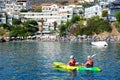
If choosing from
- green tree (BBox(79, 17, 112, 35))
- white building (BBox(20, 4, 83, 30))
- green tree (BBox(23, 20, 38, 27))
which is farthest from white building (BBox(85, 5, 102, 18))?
green tree (BBox(23, 20, 38, 27))

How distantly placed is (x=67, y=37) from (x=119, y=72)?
3037 inches

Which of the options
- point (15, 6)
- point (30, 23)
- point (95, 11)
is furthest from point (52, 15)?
point (15, 6)

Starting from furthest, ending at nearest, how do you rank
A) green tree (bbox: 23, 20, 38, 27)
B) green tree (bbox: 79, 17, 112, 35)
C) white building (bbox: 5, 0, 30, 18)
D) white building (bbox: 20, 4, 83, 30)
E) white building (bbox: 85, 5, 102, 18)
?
1. white building (bbox: 5, 0, 30, 18)
2. white building (bbox: 20, 4, 83, 30)
3. white building (bbox: 85, 5, 102, 18)
4. green tree (bbox: 23, 20, 38, 27)
5. green tree (bbox: 79, 17, 112, 35)

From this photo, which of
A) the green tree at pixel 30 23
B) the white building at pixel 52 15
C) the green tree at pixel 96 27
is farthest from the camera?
the white building at pixel 52 15

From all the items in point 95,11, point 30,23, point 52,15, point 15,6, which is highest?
point 15,6

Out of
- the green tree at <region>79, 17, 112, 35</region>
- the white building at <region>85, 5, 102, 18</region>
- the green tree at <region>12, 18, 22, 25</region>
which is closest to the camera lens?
the green tree at <region>79, 17, 112, 35</region>

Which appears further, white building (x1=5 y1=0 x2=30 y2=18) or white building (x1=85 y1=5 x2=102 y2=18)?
white building (x1=5 y1=0 x2=30 y2=18)

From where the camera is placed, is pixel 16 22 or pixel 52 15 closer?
pixel 16 22

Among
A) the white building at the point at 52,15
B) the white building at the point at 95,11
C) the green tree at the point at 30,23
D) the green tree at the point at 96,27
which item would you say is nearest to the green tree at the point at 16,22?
the green tree at the point at 30,23

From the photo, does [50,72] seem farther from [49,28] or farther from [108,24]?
[49,28]

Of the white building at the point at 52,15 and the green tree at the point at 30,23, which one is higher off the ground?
the white building at the point at 52,15

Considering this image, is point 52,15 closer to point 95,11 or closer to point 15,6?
point 95,11

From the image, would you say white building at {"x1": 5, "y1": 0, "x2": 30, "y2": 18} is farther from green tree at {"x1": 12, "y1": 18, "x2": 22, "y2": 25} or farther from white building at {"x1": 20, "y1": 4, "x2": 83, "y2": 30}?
green tree at {"x1": 12, "y1": 18, "x2": 22, "y2": 25}

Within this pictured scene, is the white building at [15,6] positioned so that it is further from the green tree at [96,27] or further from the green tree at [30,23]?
the green tree at [96,27]
